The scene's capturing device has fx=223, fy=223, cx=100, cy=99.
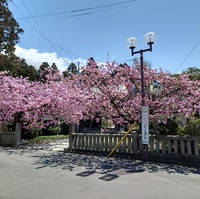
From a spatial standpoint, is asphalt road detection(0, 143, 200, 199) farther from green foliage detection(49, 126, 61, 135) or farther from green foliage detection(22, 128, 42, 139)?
green foliage detection(49, 126, 61, 135)

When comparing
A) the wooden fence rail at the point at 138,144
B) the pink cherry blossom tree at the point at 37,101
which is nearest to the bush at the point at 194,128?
the wooden fence rail at the point at 138,144

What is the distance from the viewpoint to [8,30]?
1766 centimetres

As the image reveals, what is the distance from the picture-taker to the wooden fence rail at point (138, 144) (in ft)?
25.6

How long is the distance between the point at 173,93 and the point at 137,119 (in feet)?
6.07

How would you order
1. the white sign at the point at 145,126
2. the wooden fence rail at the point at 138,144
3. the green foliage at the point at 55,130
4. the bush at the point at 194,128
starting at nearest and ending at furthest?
the wooden fence rail at the point at 138,144
the white sign at the point at 145,126
the bush at the point at 194,128
the green foliage at the point at 55,130

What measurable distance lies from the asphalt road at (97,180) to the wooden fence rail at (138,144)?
0.77m

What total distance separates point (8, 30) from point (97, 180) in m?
15.8

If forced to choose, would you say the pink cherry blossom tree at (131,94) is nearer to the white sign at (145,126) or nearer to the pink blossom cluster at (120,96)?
the pink blossom cluster at (120,96)

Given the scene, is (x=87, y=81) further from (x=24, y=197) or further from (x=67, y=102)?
(x=24, y=197)

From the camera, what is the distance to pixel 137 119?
375 inches

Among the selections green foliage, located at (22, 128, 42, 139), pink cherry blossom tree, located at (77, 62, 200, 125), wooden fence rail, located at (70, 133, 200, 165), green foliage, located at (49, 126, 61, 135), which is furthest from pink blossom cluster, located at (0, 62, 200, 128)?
green foliage, located at (49, 126, 61, 135)

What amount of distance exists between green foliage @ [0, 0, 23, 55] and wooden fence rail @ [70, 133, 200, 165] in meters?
10.9

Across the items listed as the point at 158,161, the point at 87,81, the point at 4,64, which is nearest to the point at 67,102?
the point at 87,81

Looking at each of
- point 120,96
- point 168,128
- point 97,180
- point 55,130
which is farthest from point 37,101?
point 97,180
